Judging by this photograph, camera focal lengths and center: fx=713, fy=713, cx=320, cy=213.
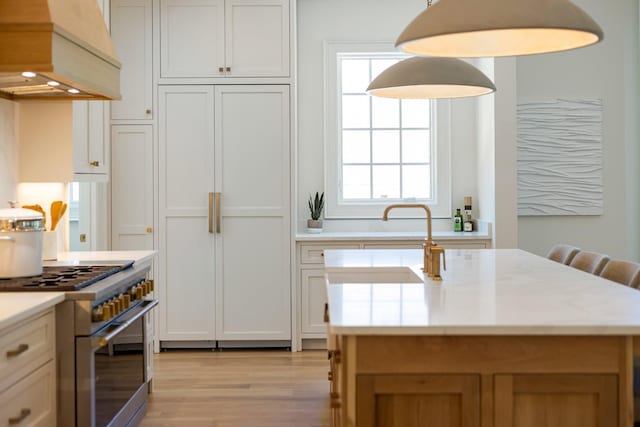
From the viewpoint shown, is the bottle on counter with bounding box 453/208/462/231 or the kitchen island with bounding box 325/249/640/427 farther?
the bottle on counter with bounding box 453/208/462/231

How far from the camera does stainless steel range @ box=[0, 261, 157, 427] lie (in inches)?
110

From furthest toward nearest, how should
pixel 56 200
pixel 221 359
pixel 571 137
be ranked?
pixel 571 137, pixel 221 359, pixel 56 200

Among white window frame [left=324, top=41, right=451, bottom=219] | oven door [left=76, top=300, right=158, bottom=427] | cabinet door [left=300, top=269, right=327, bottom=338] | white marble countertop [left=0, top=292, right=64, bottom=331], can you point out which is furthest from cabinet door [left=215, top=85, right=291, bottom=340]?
white marble countertop [left=0, top=292, right=64, bottom=331]

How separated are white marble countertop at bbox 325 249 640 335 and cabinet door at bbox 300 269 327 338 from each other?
192 centimetres

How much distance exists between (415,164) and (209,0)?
2119 mm

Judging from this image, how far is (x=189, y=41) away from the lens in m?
5.36

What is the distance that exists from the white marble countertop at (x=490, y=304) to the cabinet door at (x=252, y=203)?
1927mm

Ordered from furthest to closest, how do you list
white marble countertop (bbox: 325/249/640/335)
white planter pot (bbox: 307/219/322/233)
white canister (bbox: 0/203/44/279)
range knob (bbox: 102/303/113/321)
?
white planter pot (bbox: 307/219/322/233)
white canister (bbox: 0/203/44/279)
range knob (bbox: 102/303/113/321)
white marble countertop (bbox: 325/249/640/335)

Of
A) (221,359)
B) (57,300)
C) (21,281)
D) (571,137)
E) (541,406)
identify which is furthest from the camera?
(571,137)

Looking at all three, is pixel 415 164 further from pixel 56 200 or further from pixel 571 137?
pixel 56 200

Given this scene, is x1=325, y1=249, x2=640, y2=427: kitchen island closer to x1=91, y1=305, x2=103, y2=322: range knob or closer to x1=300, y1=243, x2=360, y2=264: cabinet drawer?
x1=91, y1=305, x2=103, y2=322: range knob

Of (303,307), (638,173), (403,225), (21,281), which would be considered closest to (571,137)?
(638,173)

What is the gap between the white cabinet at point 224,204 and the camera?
5.36 m

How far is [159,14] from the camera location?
5355 mm
